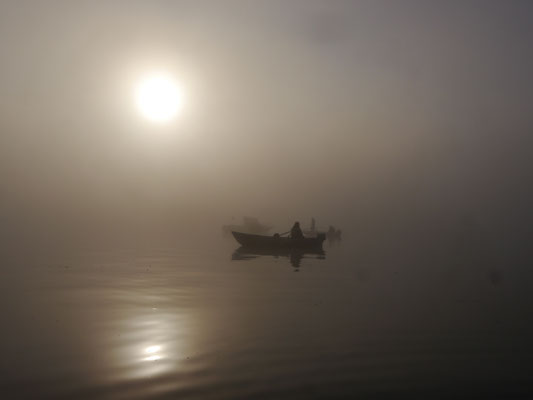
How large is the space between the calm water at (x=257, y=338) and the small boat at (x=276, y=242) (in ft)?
63.3

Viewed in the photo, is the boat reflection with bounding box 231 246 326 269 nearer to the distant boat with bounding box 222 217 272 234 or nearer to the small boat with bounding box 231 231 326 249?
the small boat with bounding box 231 231 326 249

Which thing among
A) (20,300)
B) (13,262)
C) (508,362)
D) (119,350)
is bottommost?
(508,362)

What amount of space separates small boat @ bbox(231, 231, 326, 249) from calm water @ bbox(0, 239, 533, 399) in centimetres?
1931

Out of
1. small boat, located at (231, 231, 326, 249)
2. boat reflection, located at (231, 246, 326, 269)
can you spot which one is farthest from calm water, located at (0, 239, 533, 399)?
small boat, located at (231, 231, 326, 249)

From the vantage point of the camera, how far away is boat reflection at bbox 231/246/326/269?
40213 millimetres

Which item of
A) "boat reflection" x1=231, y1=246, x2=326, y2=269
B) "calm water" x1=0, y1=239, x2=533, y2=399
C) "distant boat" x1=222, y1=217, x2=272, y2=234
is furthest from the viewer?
"distant boat" x1=222, y1=217, x2=272, y2=234

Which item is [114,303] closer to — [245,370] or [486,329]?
[245,370]

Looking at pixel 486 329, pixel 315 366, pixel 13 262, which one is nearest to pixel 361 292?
pixel 486 329

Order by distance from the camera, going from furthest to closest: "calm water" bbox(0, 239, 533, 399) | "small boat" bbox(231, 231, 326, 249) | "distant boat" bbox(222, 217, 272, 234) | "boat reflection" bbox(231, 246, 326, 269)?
"distant boat" bbox(222, 217, 272, 234)
"small boat" bbox(231, 231, 326, 249)
"boat reflection" bbox(231, 246, 326, 269)
"calm water" bbox(0, 239, 533, 399)

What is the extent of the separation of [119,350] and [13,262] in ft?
78.5

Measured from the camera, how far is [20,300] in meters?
17.6

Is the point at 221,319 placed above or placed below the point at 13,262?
below

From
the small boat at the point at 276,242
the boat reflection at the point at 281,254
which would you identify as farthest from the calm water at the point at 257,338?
the small boat at the point at 276,242

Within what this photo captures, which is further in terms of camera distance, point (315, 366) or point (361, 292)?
point (361, 292)
